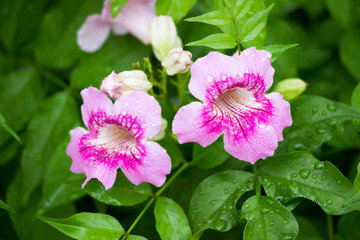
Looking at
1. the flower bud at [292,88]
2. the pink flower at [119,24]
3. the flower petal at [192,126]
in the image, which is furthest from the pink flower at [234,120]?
the pink flower at [119,24]

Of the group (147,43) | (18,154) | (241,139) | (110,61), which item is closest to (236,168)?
(241,139)

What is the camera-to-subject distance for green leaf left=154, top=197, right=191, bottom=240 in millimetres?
1496

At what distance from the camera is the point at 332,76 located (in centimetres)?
251

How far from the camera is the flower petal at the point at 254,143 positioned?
1.47 metres

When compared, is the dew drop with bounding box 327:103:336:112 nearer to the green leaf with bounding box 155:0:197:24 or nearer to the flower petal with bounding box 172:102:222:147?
the flower petal with bounding box 172:102:222:147

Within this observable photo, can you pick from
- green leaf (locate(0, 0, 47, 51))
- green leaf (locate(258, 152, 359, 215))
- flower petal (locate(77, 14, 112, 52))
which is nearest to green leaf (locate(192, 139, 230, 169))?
green leaf (locate(258, 152, 359, 215))

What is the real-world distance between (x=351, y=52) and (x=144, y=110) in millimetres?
1368

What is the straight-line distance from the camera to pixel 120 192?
1.64 meters

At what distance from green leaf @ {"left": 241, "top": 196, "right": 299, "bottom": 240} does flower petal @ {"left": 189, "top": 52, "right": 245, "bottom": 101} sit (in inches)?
16.9

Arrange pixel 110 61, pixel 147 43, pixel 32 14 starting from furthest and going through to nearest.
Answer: pixel 32 14, pixel 110 61, pixel 147 43

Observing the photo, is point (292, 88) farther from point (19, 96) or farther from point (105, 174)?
point (19, 96)

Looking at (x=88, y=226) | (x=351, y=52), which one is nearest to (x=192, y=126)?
(x=88, y=226)

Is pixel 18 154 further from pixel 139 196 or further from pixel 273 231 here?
pixel 273 231

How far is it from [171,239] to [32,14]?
5.39 feet
